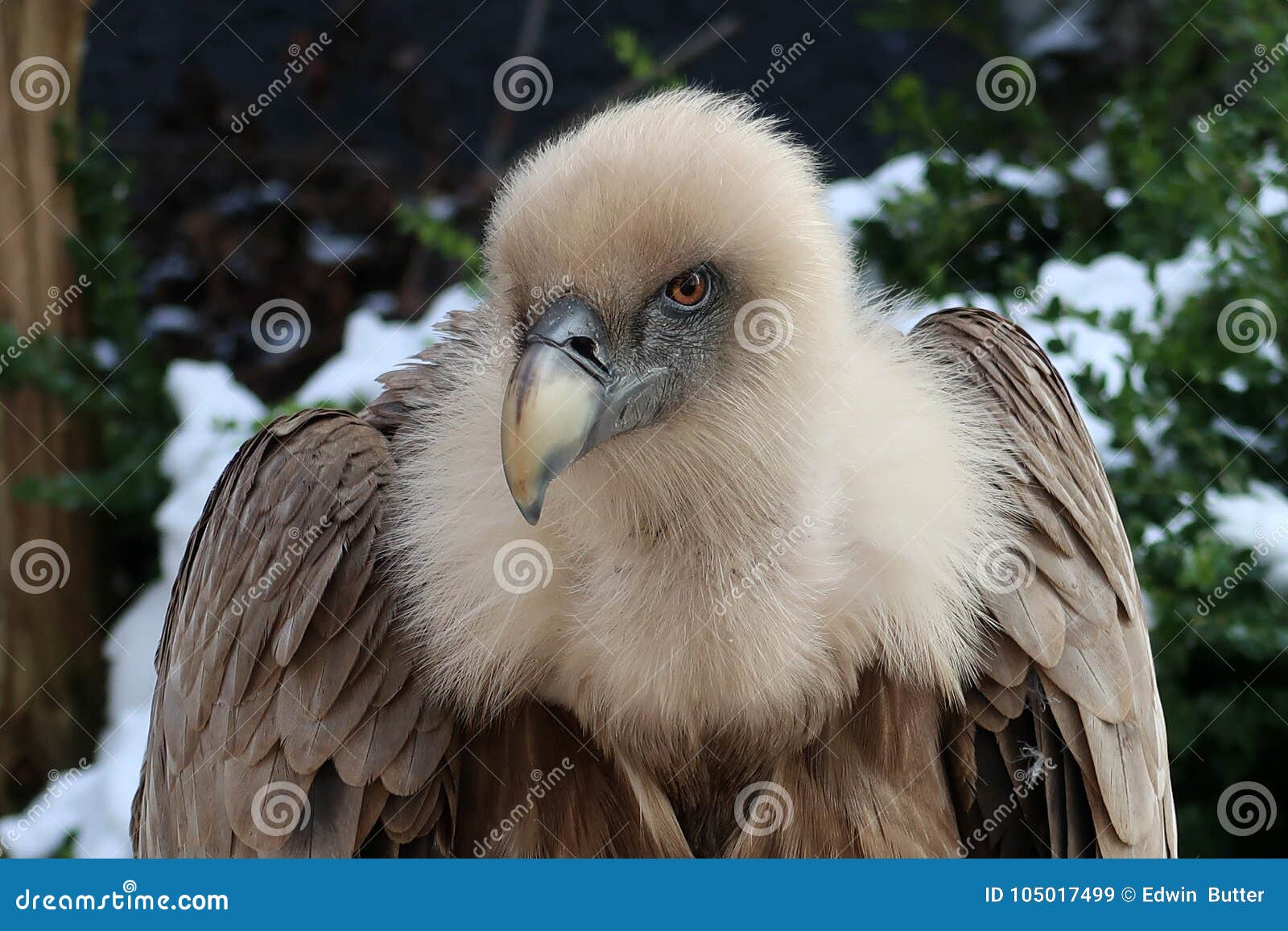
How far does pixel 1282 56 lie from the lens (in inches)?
146

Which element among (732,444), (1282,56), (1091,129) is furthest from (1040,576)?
(1091,129)

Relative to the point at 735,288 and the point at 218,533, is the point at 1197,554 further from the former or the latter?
the point at 218,533

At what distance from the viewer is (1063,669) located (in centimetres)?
222

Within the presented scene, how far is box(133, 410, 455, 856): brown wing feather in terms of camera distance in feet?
7.11

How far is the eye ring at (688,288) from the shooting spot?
1.90 metres

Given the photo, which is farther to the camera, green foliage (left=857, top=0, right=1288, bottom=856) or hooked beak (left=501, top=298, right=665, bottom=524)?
green foliage (left=857, top=0, right=1288, bottom=856)
